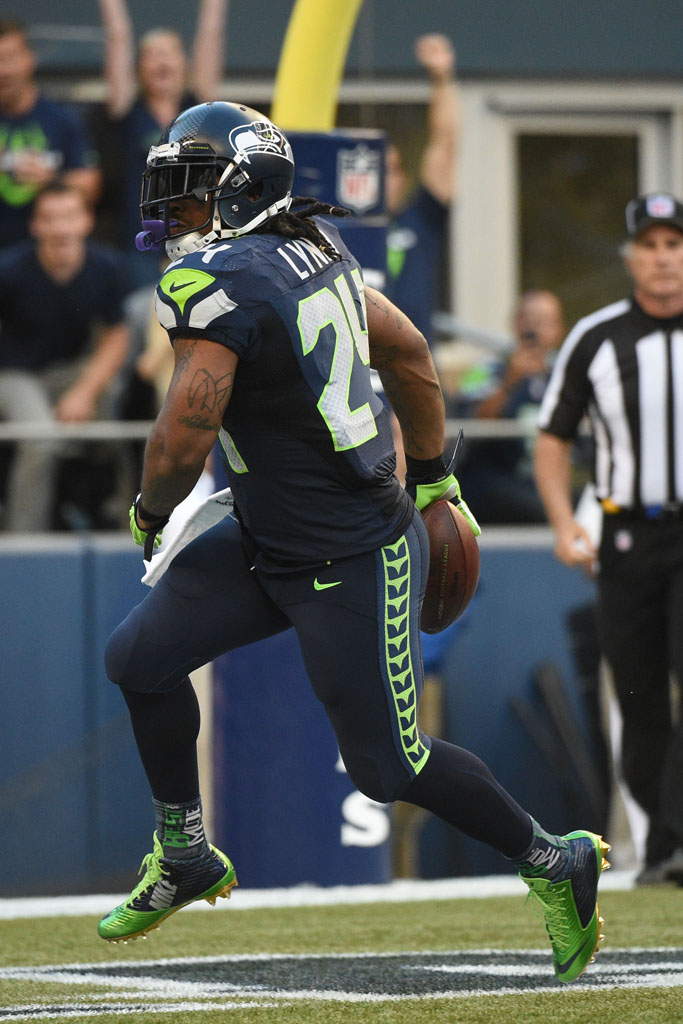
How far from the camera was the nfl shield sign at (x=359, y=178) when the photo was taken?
5.57 metres

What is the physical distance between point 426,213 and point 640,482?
271cm

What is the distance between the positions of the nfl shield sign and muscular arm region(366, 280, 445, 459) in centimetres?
189

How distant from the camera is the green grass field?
10.8ft

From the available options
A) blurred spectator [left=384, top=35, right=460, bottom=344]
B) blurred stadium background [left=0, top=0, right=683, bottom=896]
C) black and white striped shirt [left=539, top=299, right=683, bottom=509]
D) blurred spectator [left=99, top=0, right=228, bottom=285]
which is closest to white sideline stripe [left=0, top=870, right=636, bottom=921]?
blurred stadium background [left=0, top=0, right=683, bottom=896]

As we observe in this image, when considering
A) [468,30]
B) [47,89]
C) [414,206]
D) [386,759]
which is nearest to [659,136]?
[468,30]

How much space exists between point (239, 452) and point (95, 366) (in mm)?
3477

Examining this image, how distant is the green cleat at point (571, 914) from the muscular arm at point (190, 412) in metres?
1.09

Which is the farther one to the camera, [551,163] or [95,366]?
[551,163]

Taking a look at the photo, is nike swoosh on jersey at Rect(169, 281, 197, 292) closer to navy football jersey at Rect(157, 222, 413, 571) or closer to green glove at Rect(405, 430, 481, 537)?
navy football jersey at Rect(157, 222, 413, 571)

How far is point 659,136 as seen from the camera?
31.8ft

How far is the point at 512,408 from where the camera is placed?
729 cm

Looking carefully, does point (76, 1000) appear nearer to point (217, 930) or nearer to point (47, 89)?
point (217, 930)

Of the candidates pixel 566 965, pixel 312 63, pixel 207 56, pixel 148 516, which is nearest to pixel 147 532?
pixel 148 516

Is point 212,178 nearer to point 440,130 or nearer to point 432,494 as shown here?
point 432,494
